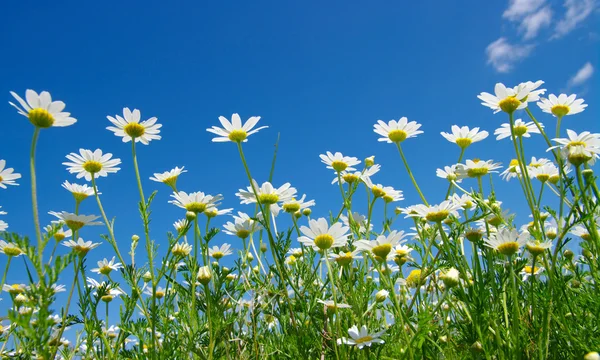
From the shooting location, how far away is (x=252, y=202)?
9.50ft

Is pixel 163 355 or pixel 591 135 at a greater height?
pixel 591 135

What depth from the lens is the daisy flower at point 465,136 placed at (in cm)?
318

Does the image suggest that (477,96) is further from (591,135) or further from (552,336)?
(552,336)

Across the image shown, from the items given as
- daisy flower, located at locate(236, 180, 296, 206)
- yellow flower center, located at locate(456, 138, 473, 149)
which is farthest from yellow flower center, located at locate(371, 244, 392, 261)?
yellow flower center, located at locate(456, 138, 473, 149)

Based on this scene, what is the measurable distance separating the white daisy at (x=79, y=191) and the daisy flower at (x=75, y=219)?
341 mm

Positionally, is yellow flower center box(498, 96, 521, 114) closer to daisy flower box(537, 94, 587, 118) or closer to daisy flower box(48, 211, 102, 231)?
daisy flower box(537, 94, 587, 118)

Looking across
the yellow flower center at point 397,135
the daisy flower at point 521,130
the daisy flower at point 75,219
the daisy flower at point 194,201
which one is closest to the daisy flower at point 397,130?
the yellow flower center at point 397,135

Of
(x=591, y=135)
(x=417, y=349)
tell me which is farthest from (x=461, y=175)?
(x=417, y=349)

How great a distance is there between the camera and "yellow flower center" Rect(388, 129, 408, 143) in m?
3.04

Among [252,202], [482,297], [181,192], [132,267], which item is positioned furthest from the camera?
[252,202]

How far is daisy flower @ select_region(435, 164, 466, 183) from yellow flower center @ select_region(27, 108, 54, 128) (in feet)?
7.10

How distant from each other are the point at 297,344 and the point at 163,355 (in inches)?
29.0

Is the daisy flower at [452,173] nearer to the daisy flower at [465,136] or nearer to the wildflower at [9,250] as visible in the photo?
the daisy flower at [465,136]

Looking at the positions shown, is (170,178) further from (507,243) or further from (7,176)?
(507,243)
